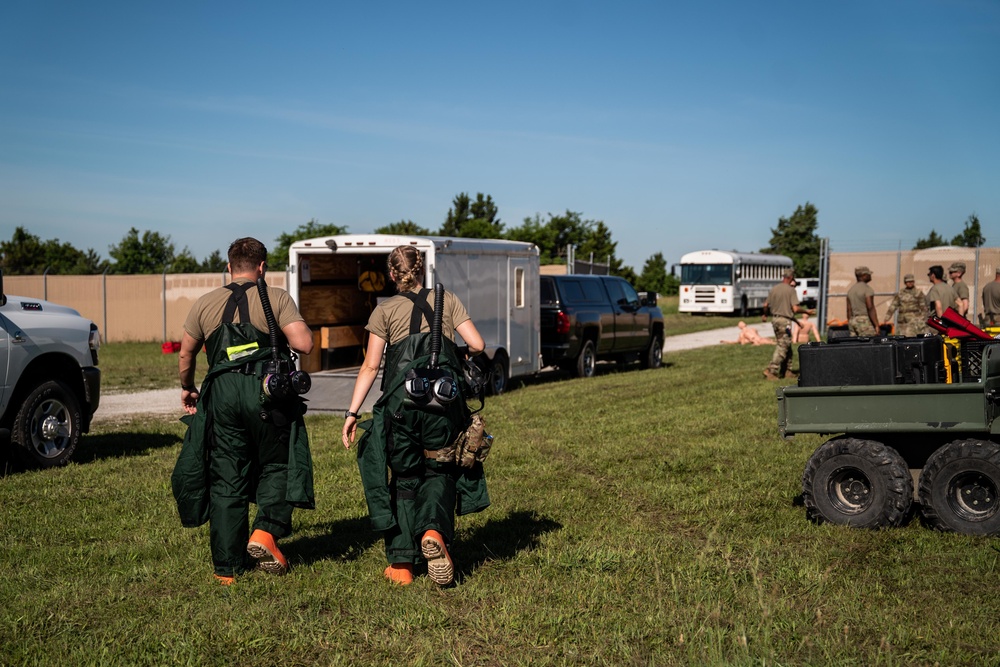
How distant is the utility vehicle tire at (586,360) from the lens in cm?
1783

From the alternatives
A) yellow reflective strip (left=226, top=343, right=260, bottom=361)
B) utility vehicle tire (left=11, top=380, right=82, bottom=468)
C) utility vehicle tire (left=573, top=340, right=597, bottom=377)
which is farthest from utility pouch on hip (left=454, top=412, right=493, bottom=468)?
utility vehicle tire (left=573, top=340, right=597, bottom=377)

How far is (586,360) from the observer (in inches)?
709

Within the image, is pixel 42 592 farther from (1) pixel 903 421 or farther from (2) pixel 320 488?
(1) pixel 903 421

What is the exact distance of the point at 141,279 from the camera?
3023cm

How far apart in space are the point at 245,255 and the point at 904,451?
4435mm

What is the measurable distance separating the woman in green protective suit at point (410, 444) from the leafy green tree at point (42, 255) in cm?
4394

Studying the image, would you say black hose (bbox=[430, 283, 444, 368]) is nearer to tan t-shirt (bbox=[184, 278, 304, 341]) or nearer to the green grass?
tan t-shirt (bbox=[184, 278, 304, 341])

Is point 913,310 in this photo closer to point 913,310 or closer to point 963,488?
point 913,310

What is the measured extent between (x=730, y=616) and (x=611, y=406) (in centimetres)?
852

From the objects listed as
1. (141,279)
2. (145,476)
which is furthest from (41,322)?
(141,279)

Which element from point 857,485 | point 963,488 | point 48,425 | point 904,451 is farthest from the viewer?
point 48,425

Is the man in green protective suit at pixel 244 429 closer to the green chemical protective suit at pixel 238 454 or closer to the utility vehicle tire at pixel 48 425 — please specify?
the green chemical protective suit at pixel 238 454

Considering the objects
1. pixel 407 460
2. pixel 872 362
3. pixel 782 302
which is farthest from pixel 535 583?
pixel 782 302

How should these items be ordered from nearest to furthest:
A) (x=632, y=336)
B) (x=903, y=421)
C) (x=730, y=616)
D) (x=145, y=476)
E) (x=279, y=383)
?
(x=730, y=616) → (x=279, y=383) → (x=903, y=421) → (x=145, y=476) → (x=632, y=336)
